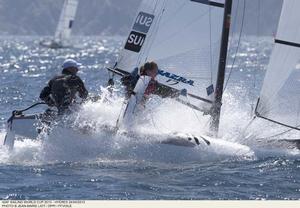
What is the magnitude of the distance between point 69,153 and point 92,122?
0.50m

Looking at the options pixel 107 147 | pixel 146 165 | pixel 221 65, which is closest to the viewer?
pixel 146 165

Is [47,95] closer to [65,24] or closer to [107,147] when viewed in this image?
[107,147]

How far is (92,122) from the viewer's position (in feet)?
32.2

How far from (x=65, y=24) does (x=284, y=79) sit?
160 feet

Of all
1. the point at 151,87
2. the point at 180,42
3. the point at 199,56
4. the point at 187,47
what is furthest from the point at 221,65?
the point at 151,87

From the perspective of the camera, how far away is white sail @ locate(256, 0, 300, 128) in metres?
10.0

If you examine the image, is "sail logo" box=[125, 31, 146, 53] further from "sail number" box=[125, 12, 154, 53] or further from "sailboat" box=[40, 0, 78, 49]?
"sailboat" box=[40, 0, 78, 49]

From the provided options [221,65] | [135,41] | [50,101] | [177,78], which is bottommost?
[50,101]

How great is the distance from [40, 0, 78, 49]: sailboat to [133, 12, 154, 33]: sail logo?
4368 cm

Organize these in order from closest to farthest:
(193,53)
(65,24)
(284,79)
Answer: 1. (284,79)
2. (193,53)
3. (65,24)

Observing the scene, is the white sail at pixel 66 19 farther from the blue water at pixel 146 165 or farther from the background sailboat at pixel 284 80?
the background sailboat at pixel 284 80

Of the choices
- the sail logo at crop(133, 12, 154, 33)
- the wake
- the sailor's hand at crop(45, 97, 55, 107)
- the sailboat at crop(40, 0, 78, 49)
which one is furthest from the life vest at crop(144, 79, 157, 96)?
the sailboat at crop(40, 0, 78, 49)

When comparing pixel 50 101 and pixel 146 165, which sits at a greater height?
pixel 50 101

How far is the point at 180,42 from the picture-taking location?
11.0m
